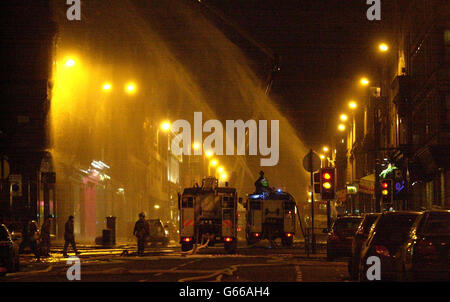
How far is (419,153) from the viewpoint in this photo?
3850 centimetres

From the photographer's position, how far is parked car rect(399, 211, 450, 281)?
1251 centimetres

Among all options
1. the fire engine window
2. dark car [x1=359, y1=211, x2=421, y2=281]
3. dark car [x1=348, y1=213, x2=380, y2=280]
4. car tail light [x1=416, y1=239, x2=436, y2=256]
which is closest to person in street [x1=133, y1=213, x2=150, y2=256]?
the fire engine window

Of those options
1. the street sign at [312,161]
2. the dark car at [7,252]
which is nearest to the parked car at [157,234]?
the street sign at [312,161]

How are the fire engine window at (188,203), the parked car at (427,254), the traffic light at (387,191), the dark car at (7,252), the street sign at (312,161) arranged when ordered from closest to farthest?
the parked car at (427,254), the dark car at (7,252), the street sign at (312,161), the traffic light at (387,191), the fire engine window at (188,203)

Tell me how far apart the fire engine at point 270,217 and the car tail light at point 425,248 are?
25360 mm

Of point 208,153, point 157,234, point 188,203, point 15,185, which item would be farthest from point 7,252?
point 208,153

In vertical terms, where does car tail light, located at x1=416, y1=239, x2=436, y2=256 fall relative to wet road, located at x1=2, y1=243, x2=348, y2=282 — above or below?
above

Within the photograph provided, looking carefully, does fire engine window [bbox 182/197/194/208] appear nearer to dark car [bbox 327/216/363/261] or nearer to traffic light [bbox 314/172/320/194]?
traffic light [bbox 314/172/320/194]

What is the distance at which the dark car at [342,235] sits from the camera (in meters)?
24.6

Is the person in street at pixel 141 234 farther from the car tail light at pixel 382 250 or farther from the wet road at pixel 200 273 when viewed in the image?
the car tail light at pixel 382 250

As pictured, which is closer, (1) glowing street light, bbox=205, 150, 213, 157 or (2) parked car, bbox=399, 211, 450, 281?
(2) parked car, bbox=399, 211, 450, 281

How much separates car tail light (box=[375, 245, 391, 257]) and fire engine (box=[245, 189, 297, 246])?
23.8 meters

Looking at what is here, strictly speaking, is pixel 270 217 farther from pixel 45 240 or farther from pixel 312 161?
pixel 45 240

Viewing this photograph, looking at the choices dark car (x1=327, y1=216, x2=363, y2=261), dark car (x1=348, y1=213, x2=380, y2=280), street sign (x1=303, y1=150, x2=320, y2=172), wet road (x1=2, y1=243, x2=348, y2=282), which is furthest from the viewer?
street sign (x1=303, y1=150, x2=320, y2=172)
